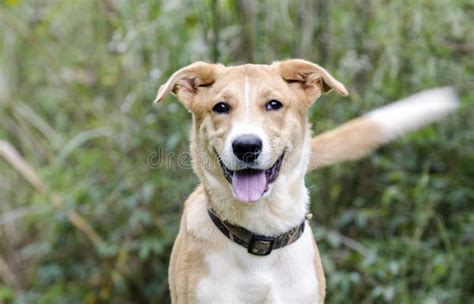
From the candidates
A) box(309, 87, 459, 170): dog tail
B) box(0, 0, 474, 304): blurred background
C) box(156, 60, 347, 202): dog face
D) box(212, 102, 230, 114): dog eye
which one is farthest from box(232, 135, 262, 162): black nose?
box(0, 0, 474, 304): blurred background

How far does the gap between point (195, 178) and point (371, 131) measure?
6.02ft

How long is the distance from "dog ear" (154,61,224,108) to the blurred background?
1.61m

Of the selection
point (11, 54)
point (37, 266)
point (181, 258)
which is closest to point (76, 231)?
point (37, 266)

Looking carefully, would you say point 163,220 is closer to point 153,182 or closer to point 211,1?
point 153,182

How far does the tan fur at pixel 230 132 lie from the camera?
11.4 feet

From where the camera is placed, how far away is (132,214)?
5.88 metres

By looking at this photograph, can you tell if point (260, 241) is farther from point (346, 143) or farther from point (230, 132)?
point (346, 143)

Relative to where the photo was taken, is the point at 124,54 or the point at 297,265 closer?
the point at 297,265

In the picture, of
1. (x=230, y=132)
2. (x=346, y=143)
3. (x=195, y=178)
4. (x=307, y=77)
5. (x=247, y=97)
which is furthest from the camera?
(x=195, y=178)

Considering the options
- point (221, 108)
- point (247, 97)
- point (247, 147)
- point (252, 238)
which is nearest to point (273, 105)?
point (247, 97)

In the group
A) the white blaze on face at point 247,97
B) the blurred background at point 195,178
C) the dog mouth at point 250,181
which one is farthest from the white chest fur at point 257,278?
the blurred background at point 195,178

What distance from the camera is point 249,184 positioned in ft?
11.2

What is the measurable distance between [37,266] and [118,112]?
1501 millimetres

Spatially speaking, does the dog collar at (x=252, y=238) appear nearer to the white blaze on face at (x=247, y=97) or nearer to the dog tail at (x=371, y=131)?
the white blaze on face at (x=247, y=97)
